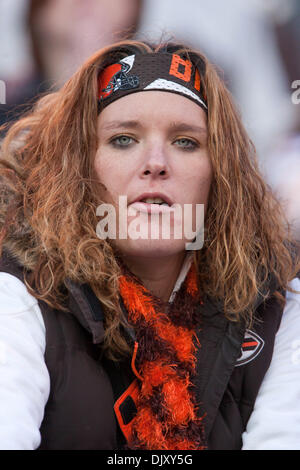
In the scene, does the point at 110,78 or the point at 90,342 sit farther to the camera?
the point at 110,78

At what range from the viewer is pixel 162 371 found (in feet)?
4.21

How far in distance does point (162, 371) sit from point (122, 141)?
0.69 meters

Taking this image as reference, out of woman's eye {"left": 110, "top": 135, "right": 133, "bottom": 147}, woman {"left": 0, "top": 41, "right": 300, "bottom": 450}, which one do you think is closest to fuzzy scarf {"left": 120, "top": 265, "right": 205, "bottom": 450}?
woman {"left": 0, "top": 41, "right": 300, "bottom": 450}

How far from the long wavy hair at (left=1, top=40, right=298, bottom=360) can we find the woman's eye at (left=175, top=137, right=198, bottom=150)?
0.06m

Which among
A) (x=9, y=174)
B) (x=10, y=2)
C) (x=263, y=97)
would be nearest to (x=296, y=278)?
(x=9, y=174)

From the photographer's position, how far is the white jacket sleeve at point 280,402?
1190 millimetres

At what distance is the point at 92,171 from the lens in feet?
4.70

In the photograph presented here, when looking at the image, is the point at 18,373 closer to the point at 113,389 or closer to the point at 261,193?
the point at 113,389

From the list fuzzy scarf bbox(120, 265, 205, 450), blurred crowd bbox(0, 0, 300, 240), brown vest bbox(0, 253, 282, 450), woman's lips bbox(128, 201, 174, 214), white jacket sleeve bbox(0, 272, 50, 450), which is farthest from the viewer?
blurred crowd bbox(0, 0, 300, 240)

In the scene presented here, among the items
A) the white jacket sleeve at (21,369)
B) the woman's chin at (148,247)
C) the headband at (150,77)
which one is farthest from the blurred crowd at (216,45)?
the white jacket sleeve at (21,369)

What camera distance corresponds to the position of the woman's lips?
1321mm

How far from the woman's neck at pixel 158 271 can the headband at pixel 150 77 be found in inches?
20.0

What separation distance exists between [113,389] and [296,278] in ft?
2.67

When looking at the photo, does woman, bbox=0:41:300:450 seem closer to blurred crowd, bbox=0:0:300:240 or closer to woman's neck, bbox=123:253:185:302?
woman's neck, bbox=123:253:185:302
